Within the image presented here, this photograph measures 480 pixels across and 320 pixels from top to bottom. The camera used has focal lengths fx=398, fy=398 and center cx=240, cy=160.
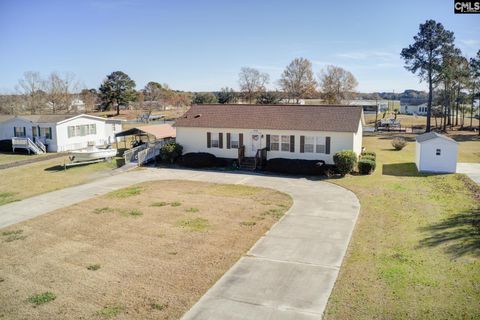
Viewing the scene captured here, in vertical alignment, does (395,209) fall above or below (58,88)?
below

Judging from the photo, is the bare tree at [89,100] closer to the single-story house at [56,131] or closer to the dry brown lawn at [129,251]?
the single-story house at [56,131]

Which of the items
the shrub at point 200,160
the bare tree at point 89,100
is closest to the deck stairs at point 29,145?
the shrub at point 200,160

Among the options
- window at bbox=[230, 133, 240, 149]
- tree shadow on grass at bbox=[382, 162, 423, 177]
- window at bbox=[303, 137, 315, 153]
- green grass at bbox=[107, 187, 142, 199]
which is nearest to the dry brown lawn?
green grass at bbox=[107, 187, 142, 199]

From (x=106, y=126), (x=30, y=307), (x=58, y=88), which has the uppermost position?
(x=58, y=88)

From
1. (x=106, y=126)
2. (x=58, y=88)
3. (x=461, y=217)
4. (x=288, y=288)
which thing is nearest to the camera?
(x=288, y=288)

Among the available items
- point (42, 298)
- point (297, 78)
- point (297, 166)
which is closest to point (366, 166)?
point (297, 166)

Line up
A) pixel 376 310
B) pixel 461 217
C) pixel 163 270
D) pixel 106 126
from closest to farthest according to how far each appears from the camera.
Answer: pixel 376 310, pixel 163 270, pixel 461 217, pixel 106 126

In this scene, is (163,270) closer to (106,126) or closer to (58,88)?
(106,126)

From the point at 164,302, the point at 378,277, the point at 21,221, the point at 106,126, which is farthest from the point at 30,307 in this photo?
the point at 106,126
